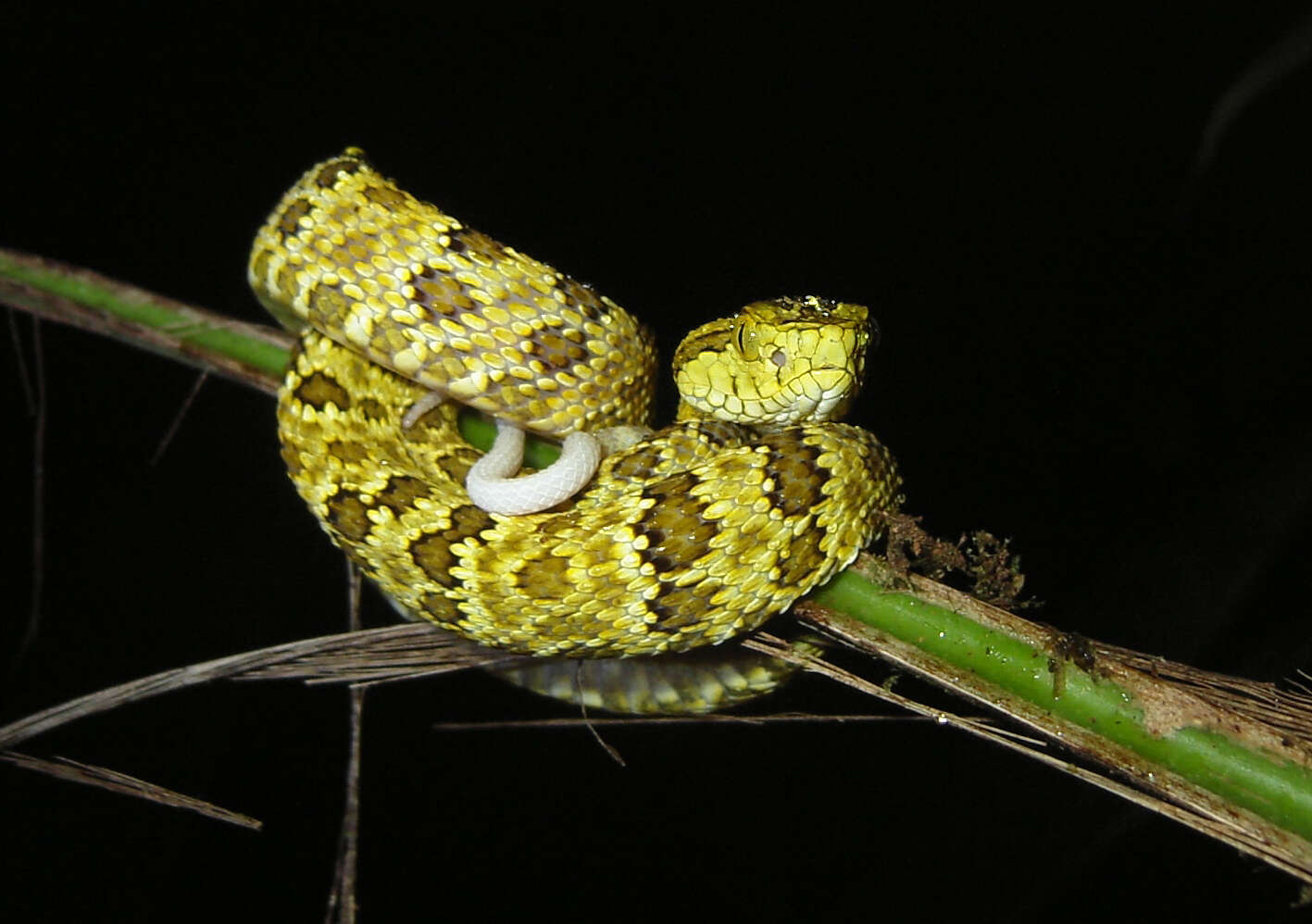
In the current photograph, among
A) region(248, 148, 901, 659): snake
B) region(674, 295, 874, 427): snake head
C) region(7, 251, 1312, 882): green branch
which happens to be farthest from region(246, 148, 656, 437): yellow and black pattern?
region(7, 251, 1312, 882): green branch

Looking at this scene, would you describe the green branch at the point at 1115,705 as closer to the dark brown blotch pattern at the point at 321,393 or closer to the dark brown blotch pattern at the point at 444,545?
the dark brown blotch pattern at the point at 444,545

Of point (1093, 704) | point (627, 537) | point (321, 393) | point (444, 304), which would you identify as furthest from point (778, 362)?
point (321, 393)

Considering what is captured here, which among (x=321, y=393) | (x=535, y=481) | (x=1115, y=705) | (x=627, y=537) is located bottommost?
(x=1115, y=705)

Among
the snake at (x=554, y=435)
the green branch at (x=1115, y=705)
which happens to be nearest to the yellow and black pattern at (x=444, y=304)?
the snake at (x=554, y=435)

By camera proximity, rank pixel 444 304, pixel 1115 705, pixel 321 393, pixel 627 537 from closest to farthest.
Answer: pixel 1115 705 → pixel 627 537 → pixel 444 304 → pixel 321 393

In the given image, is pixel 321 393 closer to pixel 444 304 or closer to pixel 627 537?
pixel 444 304

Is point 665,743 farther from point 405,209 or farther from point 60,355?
point 60,355
